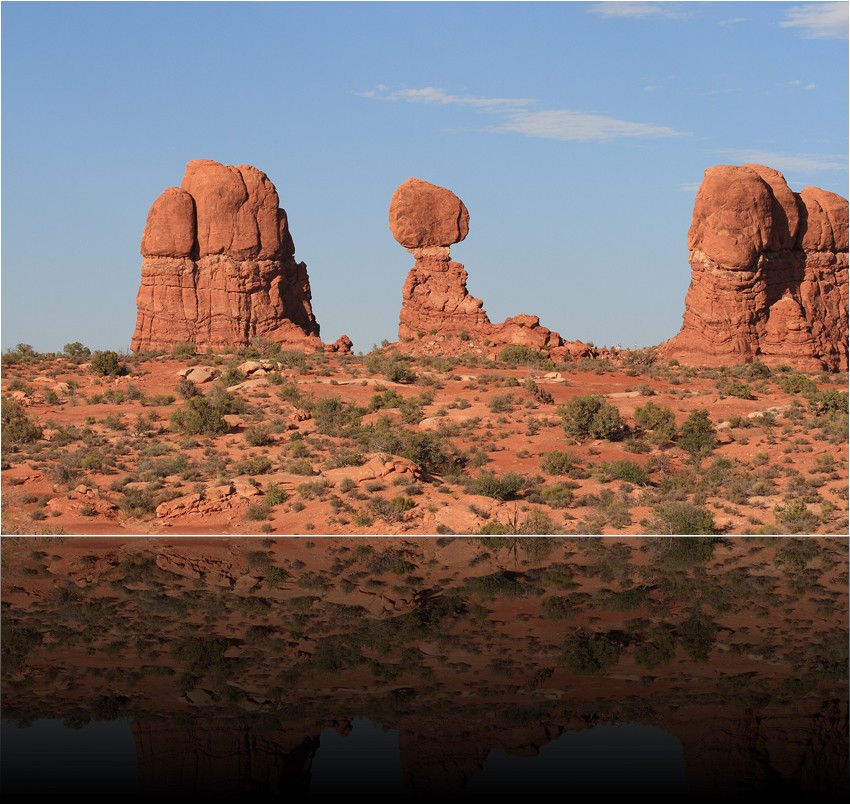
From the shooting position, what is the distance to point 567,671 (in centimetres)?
1153

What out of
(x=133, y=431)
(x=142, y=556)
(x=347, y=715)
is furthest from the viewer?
(x=133, y=431)

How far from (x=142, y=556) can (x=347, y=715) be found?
12.3 meters

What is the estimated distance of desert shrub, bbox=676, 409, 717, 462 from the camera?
33750 millimetres

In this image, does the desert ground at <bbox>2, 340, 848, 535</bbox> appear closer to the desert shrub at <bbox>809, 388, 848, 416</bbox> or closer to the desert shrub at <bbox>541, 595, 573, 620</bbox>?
the desert shrub at <bbox>809, 388, 848, 416</bbox>

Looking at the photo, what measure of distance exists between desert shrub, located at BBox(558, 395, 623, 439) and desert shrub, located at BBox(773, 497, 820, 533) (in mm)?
7424

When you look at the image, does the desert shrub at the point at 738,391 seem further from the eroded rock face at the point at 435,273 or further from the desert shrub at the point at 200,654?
the desert shrub at the point at 200,654

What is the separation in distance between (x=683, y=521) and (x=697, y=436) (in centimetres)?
815

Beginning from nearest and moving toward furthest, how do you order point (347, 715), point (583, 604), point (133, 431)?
point (347, 715) → point (583, 604) → point (133, 431)

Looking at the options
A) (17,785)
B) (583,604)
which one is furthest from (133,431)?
(17,785)

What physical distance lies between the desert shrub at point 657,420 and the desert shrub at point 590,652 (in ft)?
72.3

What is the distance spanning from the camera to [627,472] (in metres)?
31.0

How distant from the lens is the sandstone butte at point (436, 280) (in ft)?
167

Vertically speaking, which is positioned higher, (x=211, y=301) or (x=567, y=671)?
(x=211, y=301)

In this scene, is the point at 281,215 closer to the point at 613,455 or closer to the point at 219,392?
the point at 219,392
